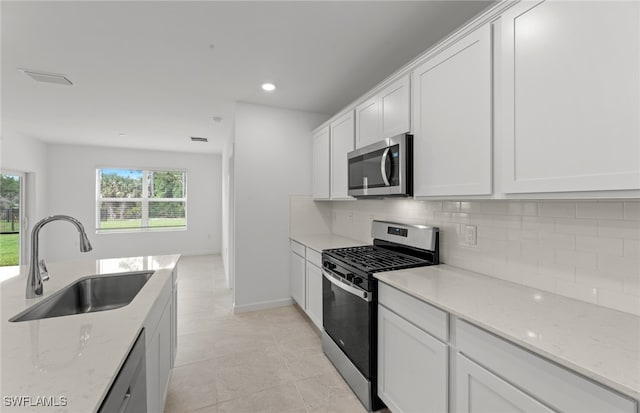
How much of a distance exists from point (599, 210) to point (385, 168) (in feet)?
3.73

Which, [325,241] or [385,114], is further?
[325,241]

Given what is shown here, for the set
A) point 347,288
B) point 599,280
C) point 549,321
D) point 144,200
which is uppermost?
point 144,200

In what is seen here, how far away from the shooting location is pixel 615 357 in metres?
0.85

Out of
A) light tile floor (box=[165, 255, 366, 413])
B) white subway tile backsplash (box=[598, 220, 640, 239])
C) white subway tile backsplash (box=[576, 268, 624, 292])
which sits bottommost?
light tile floor (box=[165, 255, 366, 413])

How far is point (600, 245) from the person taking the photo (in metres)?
1.25

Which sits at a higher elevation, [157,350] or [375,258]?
[375,258]

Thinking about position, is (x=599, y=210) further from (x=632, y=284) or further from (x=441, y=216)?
(x=441, y=216)

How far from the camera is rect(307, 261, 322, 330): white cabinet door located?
2.72 m

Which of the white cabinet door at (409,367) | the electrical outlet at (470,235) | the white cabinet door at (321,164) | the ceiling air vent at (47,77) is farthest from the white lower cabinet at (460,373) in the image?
the ceiling air vent at (47,77)

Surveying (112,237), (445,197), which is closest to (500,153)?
(445,197)

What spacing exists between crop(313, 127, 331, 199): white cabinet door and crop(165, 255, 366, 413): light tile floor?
1.53 m

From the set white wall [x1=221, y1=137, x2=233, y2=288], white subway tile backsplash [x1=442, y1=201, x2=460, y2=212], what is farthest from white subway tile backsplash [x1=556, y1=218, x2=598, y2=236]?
white wall [x1=221, y1=137, x2=233, y2=288]

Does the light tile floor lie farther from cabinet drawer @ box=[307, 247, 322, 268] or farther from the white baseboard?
cabinet drawer @ box=[307, 247, 322, 268]

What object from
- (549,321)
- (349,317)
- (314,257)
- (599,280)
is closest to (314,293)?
(314,257)
